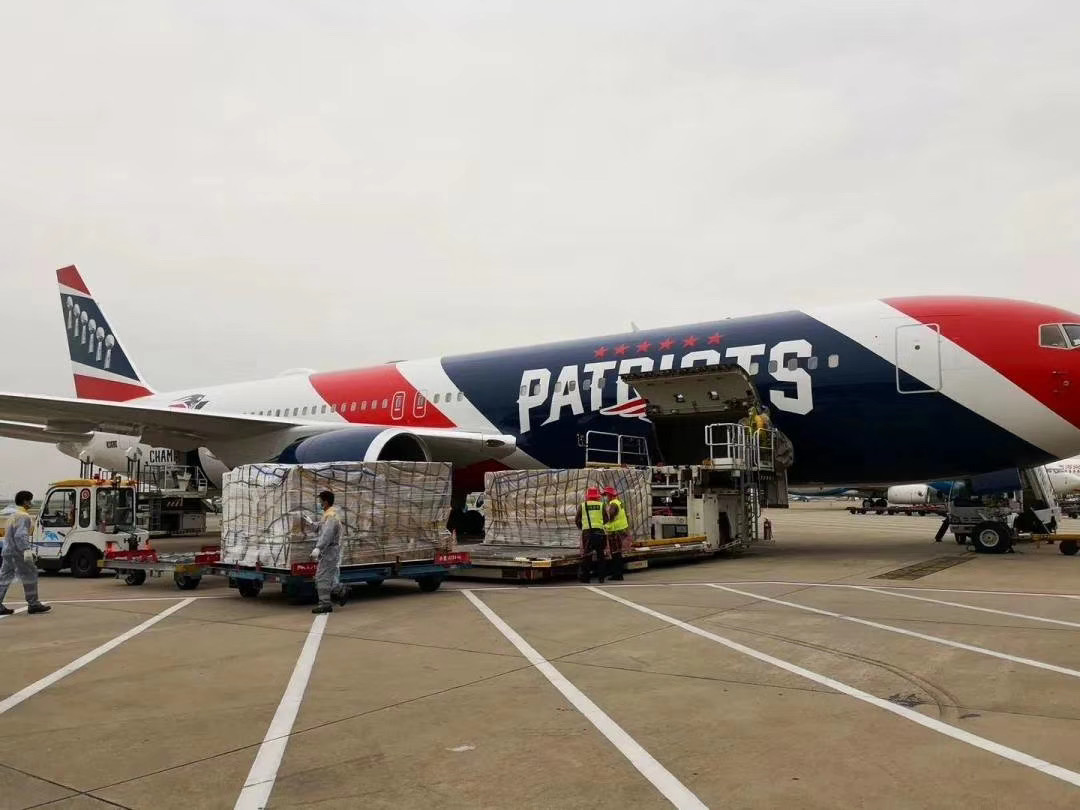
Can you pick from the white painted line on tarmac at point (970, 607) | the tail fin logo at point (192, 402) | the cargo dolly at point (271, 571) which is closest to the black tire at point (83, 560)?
the cargo dolly at point (271, 571)

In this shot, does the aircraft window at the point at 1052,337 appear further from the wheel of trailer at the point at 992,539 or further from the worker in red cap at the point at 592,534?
the worker in red cap at the point at 592,534

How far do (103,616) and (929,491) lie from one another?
1629 inches

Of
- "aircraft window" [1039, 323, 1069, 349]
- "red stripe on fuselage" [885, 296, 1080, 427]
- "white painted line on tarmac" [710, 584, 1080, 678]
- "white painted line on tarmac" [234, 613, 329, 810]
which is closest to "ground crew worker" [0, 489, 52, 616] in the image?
"white painted line on tarmac" [234, 613, 329, 810]

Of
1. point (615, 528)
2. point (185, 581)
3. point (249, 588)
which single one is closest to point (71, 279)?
point (185, 581)

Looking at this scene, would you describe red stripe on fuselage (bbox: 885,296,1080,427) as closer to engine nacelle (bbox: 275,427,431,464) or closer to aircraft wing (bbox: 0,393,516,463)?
aircraft wing (bbox: 0,393,516,463)

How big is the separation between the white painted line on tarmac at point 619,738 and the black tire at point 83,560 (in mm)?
9233

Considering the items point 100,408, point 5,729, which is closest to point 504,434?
point 100,408

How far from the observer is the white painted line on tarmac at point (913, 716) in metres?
3.62

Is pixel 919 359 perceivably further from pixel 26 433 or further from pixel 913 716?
pixel 26 433

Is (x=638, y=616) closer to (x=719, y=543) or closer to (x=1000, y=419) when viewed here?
(x=719, y=543)

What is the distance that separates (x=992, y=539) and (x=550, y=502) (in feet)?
24.3

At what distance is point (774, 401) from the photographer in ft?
44.8

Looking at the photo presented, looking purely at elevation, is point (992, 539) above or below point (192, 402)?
below

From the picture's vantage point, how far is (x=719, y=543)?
45.8 ft
